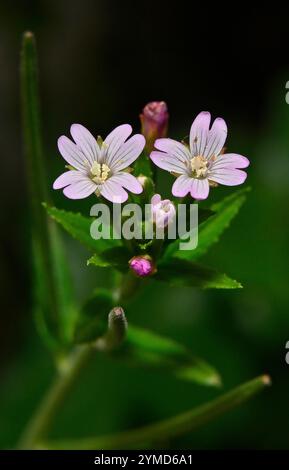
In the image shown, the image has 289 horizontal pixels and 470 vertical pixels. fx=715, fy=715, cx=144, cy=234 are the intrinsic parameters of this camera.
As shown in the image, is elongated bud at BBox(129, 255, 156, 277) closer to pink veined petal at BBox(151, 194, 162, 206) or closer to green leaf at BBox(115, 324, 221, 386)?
pink veined petal at BBox(151, 194, 162, 206)

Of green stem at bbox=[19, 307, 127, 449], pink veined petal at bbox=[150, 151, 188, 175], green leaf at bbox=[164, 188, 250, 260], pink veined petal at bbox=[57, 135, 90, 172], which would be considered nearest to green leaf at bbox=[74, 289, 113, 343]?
green stem at bbox=[19, 307, 127, 449]

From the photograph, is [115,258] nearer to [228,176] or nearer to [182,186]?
[182,186]

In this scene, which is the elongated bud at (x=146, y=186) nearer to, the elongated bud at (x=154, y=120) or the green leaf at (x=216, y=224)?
the elongated bud at (x=154, y=120)

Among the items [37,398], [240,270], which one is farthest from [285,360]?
[37,398]

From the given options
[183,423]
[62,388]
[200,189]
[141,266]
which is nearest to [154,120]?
[200,189]

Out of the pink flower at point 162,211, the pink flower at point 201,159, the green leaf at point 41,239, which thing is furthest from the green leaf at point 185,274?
the green leaf at point 41,239

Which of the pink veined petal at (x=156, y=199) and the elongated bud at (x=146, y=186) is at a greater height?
the elongated bud at (x=146, y=186)
